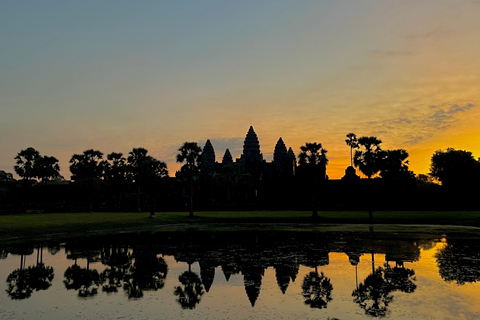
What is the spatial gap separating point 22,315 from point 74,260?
9518mm

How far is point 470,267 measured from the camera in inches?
688

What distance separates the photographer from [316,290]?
44.5 ft

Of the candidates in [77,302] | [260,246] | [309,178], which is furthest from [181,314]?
[309,178]

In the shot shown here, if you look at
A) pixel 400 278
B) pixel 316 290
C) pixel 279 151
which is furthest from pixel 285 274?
Answer: pixel 279 151

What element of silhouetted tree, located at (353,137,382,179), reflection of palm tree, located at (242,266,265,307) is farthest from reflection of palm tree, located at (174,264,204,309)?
silhouetted tree, located at (353,137,382,179)

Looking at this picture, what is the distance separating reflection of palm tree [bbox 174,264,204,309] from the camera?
1222 cm

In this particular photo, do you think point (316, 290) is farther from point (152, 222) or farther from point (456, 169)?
point (456, 169)

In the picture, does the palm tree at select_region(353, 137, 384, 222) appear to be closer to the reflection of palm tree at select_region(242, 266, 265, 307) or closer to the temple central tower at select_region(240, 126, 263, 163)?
the reflection of palm tree at select_region(242, 266, 265, 307)

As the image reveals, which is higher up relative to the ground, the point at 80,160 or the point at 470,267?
the point at 80,160

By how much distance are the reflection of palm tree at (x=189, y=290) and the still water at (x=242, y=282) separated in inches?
1.2

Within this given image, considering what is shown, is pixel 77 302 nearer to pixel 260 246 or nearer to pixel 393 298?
pixel 393 298

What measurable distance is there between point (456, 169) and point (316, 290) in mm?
86938

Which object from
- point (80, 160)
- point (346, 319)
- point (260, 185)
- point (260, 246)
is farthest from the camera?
point (260, 185)

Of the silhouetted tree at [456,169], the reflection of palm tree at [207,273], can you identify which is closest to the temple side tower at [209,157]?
the silhouetted tree at [456,169]
